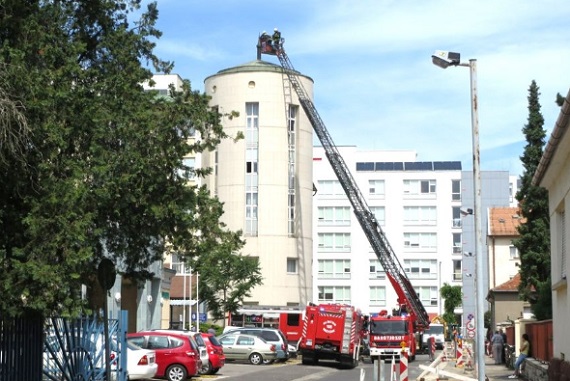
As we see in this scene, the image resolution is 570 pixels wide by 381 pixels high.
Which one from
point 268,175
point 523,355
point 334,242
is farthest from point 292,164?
point 523,355

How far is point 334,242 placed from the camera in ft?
361

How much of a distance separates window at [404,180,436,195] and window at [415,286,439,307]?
11.0 meters

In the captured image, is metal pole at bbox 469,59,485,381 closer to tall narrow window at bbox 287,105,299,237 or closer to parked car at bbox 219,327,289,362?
parked car at bbox 219,327,289,362

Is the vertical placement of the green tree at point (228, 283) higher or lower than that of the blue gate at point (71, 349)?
higher

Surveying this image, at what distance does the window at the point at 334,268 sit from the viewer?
109000 millimetres

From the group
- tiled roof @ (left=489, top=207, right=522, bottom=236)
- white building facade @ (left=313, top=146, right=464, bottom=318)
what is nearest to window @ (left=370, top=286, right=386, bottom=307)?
white building facade @ (left=313, top=146, right=464, bottom=318)

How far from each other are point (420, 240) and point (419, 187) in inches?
238

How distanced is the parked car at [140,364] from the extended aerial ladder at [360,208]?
28321 mm

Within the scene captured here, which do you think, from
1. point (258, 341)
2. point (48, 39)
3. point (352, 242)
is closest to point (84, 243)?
point (48, 39)

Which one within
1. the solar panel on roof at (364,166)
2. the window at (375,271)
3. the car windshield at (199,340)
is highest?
the solar panel on roof at (364,166)

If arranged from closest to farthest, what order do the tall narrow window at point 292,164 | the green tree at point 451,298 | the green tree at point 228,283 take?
the green tree at point 228,283
the tall narrow window at point 292,164
the green tree at point 451,298

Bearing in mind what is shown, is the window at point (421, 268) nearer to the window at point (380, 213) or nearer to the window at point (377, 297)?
the window at point (377, 297)

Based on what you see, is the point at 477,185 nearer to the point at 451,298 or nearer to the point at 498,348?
the point at 498,348

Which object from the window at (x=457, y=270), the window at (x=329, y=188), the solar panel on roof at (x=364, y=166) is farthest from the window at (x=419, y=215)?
the window at (x=329, y=188)
